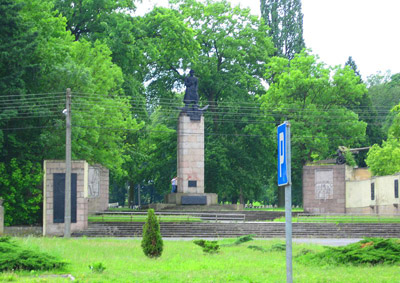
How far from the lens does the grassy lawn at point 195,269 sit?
16781mm

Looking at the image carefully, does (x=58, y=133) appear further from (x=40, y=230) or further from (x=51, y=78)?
(x=40, y=230)

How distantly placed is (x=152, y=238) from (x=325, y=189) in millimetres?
32957

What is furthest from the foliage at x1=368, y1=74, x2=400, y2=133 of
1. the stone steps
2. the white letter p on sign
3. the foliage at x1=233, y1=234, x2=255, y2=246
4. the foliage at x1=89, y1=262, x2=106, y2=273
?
the white letter p on sign

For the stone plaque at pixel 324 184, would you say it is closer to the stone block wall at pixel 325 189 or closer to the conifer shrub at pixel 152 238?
the stone block wall at pixel 325 189

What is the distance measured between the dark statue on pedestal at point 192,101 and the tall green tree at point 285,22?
19.0m

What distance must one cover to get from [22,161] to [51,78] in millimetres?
5641

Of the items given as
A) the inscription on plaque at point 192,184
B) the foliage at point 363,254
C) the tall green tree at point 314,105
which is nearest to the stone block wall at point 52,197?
the inscription on plaque at point 192,184

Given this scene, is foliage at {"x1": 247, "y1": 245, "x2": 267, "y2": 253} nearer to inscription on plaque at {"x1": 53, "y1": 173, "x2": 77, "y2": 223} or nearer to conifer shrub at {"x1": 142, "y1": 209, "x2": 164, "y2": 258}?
conifer shrub at {"x1": 142, "y1": 209, "x2": 164, "y2": 258}

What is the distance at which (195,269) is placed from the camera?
64.5 feet

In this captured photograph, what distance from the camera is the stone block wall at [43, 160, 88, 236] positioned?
38.1m

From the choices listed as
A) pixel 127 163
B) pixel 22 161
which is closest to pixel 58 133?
pixel 22 161

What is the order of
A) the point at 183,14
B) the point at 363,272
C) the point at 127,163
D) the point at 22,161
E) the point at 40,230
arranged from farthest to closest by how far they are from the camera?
the point at 183,14 → the point at 127,163 → the point at 22,161 → the point at 40,230 → the point at 363,272

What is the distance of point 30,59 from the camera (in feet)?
141

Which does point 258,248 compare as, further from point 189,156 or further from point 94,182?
point 189,156
